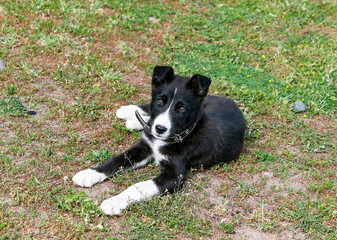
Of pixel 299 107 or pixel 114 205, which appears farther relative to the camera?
pixel 299 107

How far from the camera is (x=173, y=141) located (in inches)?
197

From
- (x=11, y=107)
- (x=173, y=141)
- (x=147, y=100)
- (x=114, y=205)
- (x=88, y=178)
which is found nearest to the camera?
(x=114, y=205)

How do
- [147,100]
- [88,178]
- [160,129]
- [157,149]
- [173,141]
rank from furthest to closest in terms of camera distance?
[147,100], [157,149], [173,141], [88,178], [160,129]

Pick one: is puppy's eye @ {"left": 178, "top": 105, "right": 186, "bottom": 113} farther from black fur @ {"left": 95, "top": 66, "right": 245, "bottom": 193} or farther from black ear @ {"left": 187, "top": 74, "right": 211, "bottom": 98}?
black ear @ {"left": 187, "top": 74, "right": 211, "bottom": 98}

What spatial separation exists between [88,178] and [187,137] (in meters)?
1.33

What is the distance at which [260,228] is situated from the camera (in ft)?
14.8

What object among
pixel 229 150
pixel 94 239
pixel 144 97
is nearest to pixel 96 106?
pixel 144 97

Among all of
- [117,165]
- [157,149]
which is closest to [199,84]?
[157,149]

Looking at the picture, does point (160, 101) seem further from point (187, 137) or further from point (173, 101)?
point (187, 137)

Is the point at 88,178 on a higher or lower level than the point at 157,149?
lower

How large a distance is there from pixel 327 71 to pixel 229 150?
3431mm

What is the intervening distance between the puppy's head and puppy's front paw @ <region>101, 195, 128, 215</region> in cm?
88

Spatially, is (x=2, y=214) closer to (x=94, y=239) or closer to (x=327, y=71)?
(x=94, y=239)

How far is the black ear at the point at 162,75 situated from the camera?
4766 millimetres
